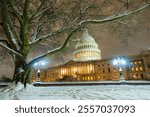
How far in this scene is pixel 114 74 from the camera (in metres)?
77.2

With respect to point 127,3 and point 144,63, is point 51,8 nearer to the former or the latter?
point 127,3

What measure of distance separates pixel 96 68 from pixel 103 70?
11.6 ft

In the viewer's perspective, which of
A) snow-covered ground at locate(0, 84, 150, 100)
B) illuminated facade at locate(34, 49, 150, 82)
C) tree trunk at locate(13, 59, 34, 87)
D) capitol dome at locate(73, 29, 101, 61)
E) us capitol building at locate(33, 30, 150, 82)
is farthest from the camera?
capitol dome at locate(73, 29, 101, 61)

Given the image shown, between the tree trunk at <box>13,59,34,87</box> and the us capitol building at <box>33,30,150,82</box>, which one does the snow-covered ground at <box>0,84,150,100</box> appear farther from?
the us capitol building at <box>33,30,150,82</box>

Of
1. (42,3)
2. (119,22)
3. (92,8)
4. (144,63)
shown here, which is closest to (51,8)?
(42,3)

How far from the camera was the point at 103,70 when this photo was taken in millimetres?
79188

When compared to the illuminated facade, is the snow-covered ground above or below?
below

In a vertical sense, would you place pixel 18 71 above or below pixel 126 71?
below

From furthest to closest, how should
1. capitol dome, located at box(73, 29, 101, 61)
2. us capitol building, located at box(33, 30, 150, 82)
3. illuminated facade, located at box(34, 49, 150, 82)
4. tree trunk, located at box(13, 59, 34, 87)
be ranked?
capitol dome, located at box(73, 29, 101, 61) → us capitol building, located at box(33, 30, 150, 82) → illuminated facade, located at box(34, 49, 150, 82) → tree trunk, located at box(13, 59, 34, 87)

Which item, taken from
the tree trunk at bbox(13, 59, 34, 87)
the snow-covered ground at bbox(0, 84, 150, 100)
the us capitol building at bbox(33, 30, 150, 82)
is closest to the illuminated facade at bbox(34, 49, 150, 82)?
the us capitol building at bbox(33, 30, 150, 82)

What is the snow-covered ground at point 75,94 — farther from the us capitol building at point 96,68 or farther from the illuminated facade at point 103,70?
the illuminated facade at point 103,70

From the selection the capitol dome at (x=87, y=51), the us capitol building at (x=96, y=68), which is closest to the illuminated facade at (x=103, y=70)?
the us capitol building at (x=96, y=68)

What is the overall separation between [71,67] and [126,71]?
26948mm

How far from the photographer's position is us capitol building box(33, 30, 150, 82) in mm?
71319
